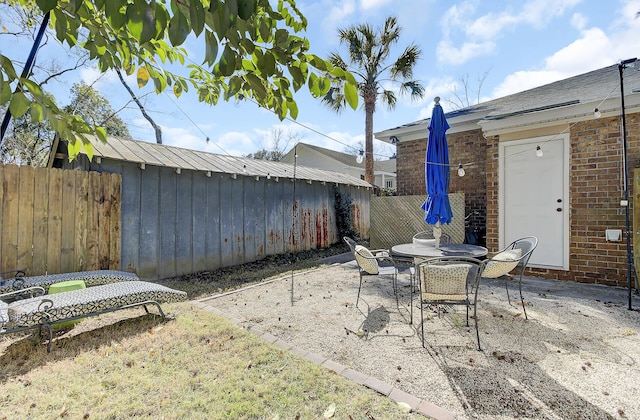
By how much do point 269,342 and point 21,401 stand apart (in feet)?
6.57

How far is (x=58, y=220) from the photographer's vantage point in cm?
507

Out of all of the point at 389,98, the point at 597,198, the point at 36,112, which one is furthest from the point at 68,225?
the point at 389,98

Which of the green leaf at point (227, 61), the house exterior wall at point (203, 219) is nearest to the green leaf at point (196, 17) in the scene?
the green leaf at point (227, 61)

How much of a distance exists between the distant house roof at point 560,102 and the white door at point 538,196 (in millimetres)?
488

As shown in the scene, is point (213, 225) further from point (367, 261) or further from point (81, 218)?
point (367, 261)

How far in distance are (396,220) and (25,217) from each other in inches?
323

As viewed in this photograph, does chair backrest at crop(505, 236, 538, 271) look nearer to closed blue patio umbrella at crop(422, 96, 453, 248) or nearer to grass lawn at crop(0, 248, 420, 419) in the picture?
closed blue patio umbrella at crop(422, 96, 453, 248)

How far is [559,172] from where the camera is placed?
5.79m

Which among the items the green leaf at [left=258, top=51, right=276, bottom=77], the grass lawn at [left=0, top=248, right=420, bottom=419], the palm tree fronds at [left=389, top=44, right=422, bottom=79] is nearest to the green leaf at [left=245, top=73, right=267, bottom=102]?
the green leaf at [left=258, top=51, right=276, bottom=77]

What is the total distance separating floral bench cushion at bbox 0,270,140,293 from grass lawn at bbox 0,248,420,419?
36.4 inches

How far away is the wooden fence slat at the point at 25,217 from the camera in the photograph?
15.5ft

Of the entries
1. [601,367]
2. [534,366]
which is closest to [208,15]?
[534,366]

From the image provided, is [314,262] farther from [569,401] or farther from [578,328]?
[569,401]

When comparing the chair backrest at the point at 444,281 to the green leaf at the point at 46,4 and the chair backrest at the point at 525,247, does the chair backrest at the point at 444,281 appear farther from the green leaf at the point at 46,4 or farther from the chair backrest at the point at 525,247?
the green leaf at the point at 46,4
